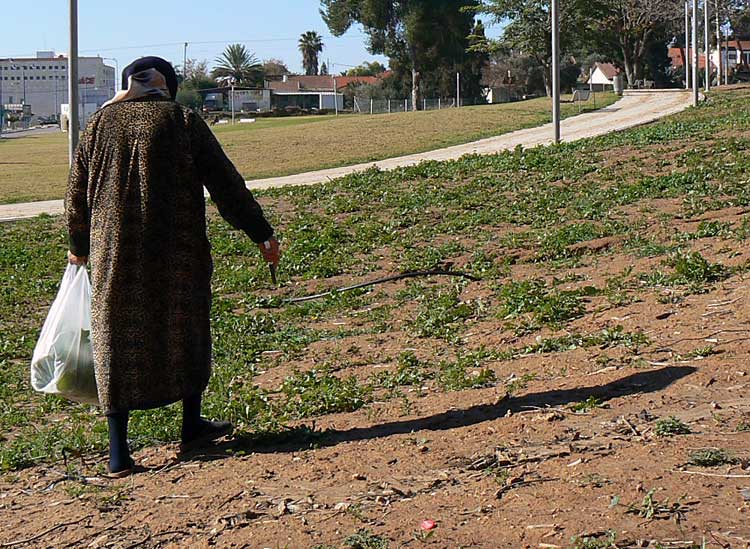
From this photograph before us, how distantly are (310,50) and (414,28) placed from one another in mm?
63758

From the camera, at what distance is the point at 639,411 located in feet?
16.5


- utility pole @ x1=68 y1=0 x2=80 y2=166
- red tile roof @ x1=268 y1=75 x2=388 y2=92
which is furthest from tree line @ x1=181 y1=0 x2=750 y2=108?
utility pole @ x1=68 y1=0 x2=80 y2=166

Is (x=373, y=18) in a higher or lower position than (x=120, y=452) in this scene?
higher

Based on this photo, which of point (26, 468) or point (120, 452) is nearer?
point (120, 452)

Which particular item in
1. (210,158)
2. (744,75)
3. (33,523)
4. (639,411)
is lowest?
(33,523)

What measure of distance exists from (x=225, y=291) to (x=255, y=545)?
23.4 feet

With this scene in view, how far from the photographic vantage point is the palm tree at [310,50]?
5453 inches

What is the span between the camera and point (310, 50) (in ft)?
458

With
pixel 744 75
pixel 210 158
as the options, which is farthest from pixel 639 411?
pixel 744 75

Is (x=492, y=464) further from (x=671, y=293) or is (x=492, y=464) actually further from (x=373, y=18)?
(x=373, y=18)

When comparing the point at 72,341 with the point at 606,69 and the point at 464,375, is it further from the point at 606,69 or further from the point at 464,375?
the point at 606,69

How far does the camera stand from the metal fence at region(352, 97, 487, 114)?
82812 millimetres

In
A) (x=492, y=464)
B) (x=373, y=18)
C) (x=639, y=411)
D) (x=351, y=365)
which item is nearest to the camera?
(x=492, y=464)

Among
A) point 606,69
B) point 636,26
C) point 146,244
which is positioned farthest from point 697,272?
point 606,69
